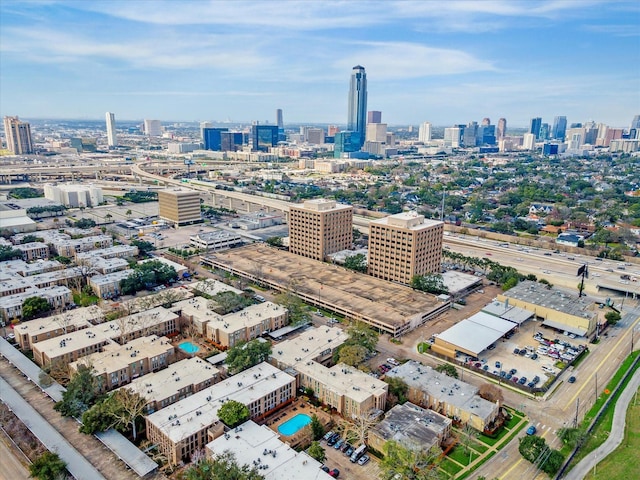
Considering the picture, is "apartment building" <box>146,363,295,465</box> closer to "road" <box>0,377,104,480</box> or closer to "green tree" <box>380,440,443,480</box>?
"road" <box>0,377,104,480</box>

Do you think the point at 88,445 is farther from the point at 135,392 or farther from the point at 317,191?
the point at 317,191

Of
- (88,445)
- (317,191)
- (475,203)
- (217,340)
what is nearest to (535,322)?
(217,340)

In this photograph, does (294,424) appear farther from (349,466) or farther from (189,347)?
(189,347)

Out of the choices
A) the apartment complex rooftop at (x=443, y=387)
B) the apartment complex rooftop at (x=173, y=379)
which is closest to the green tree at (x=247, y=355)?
the apartment complex rooftop at (x=173, y=379)

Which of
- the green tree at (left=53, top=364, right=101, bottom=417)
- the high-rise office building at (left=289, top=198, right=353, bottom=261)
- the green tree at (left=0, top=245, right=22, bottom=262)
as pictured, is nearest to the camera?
the green tree at (left=53, top=364, right=101, bottom=417)

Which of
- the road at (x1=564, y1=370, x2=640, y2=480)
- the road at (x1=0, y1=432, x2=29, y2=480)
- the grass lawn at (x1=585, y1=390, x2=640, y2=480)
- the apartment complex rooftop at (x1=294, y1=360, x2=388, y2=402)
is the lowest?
the road at (x1=564, y1=370, x2=640, y2=480)

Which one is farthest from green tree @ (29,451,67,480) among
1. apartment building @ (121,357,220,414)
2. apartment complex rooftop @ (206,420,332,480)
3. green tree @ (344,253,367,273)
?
green tree @ (344,253,367,273)

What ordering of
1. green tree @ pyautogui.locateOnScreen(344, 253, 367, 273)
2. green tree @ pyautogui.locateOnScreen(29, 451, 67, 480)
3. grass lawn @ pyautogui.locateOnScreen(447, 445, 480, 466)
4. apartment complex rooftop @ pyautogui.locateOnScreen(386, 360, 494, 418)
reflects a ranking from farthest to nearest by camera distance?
green tree @ pyautogui.locateOnScreen(344, 253, 367, 273)
apartment complex rooftop @ pyautogui.locateOnScreen(386, 360, 494, 418)
grass lawn @ pyautogui.locateOnScreen(447, 445, 480, 466)
green tree @ pyautogui.locateOnScreen(29, 451, 67, 480)
